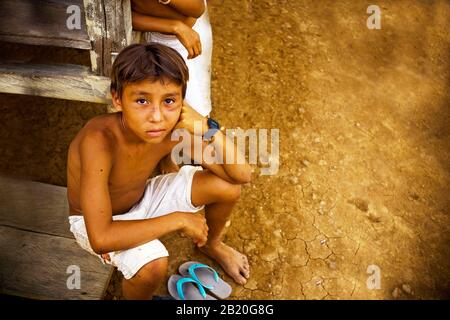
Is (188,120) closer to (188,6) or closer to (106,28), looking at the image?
(106,28)

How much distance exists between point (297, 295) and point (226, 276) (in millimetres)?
440

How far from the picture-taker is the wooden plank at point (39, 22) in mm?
1988

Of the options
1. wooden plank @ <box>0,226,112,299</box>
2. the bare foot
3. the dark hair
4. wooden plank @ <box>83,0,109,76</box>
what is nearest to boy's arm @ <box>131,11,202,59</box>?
wooden plank @ <box>83,0,109,76</box>

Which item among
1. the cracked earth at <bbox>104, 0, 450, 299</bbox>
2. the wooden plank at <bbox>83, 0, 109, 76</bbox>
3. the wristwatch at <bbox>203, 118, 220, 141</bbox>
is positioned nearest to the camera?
the wooden plank at <bbox>83, 0, 109, 76</bbox>

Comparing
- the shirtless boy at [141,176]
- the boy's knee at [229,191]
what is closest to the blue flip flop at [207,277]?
the shirtless boy at [141,176]

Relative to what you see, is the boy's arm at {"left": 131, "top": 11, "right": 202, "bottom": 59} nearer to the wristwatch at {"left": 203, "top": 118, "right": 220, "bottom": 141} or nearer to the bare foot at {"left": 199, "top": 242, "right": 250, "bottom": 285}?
the wristwatch at {"left": 203, "top": 118, "right": 220, "bottom": 141}

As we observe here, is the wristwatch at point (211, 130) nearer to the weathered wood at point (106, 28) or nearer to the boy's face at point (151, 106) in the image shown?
the boy's face at point (151, 106)

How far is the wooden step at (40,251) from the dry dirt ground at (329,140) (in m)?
0.22

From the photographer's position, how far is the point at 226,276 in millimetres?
2479

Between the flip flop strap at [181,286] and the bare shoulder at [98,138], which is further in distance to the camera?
the flip flop strap at [181,286]

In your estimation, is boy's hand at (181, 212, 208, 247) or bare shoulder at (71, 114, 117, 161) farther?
boy's hand at (181, 212, 208, 247)

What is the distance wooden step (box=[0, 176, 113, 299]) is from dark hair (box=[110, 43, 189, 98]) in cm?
109

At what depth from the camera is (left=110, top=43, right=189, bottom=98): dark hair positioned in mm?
1606
